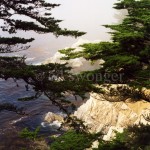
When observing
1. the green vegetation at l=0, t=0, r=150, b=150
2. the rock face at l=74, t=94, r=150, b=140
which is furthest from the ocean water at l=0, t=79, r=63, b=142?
the green vegetation at l=0, t=0, r=150, b=150

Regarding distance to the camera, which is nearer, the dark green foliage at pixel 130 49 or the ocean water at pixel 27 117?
the dark green foliage at pixel 130 49

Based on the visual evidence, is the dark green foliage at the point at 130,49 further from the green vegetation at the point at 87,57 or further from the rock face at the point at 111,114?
the rock face at the point at 111,114

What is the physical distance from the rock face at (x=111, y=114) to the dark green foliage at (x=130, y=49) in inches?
433

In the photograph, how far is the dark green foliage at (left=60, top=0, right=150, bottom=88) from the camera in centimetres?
1077

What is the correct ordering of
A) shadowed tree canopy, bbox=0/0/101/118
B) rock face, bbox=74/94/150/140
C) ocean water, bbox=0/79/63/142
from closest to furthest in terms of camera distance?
shadowed tree canopy, bbox=0/0/101/118 < rock face, bbox=74/94/150/140 < ocean water, bbox=0/79/63/142

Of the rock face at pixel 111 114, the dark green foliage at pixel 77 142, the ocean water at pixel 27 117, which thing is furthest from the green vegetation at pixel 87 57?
the ocean water at pixel 27 117

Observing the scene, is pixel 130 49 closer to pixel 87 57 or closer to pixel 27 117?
pixel 87 57

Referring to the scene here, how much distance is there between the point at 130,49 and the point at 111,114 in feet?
49.7

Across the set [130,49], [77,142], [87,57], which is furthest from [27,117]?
[130,49]

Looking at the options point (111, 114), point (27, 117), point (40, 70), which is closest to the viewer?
point (40, 70)

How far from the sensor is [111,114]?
85.2 ft

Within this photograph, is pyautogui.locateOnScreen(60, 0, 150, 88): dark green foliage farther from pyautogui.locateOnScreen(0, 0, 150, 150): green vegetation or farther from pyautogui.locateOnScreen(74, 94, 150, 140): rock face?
pyautogui.locateOnScreen(74, 94, 150, 140): rock face

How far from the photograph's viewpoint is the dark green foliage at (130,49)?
10766mm

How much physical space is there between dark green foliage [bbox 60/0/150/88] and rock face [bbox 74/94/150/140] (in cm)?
1100
